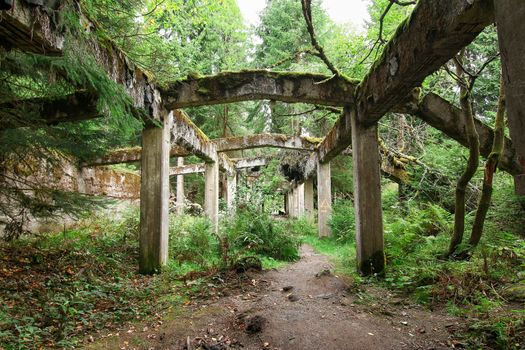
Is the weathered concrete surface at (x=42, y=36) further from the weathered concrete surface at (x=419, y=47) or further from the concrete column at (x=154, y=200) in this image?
the weathered concrete surface at (x=419, y=47)

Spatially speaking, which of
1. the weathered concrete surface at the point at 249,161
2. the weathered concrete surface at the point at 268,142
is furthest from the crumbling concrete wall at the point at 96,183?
the weathered concrete surface at the point at 249,161

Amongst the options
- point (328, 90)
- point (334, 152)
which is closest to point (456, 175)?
point (334, 152)

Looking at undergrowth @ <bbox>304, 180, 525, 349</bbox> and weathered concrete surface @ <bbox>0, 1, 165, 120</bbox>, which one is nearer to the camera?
weathered concrete surface @ <bbox>0, 1, 165, 120</bbox>

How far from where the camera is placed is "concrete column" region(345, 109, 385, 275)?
224 inches

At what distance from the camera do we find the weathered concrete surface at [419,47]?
300 centimetres

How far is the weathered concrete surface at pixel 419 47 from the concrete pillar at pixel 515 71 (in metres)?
1.15

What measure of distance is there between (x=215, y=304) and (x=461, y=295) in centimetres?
320

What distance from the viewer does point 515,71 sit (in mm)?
1771

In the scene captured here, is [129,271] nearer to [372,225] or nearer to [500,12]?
[372,225]

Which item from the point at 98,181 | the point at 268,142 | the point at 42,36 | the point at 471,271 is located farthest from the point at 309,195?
the point at 42,36

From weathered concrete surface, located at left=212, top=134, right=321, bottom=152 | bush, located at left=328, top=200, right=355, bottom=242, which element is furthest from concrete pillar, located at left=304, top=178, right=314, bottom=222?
weathered concrete surface, located at left=212, top=134, right=321, bottom=152

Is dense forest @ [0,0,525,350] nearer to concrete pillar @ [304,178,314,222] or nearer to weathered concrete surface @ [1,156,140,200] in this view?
weathered concrete surface @ [1,156,140,200]

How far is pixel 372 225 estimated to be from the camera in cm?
575

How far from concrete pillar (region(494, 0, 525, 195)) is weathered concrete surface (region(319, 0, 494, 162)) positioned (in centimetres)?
115
